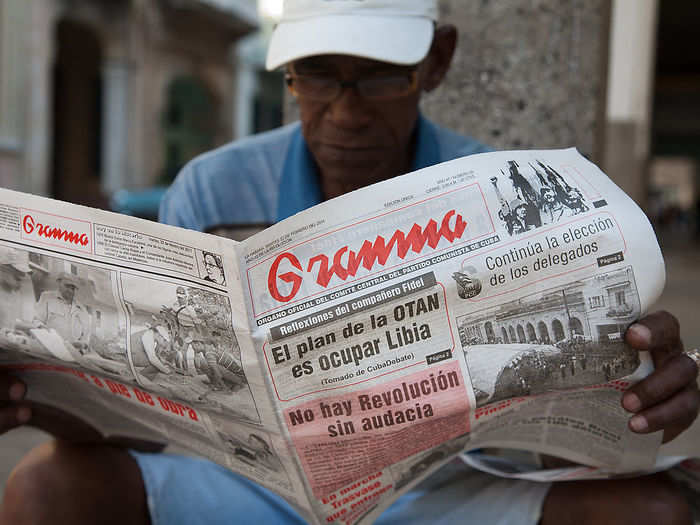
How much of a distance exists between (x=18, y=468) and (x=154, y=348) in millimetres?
402

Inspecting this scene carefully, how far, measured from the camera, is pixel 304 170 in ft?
4.81

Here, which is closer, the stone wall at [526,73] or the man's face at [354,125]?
the man's face at [354,125]

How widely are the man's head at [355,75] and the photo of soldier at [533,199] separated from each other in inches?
15.9

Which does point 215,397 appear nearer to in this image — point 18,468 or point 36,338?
point 36,338

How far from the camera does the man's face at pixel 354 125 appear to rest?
136cm

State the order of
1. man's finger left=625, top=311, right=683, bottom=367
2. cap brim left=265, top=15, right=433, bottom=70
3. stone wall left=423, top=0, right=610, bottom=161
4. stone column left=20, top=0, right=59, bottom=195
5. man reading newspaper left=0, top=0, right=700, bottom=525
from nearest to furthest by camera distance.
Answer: man's finger left=625, top=311, right=683, bottom=367, man reading newspaper left=0, top=0, right=700, bottom=525, cap brim left=265, top=15, right=433, bottom=70, stone wall left=423, top=0, right=610, bottom=161, stone column left=20, top=0, right=59, bottom=195

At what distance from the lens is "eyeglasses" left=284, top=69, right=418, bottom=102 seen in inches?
53.6

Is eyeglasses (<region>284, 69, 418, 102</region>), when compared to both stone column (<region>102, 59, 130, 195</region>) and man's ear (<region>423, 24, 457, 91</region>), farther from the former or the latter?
stone column (<region>102, 59, 130, 195</region>)

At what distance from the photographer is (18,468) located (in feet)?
4.03

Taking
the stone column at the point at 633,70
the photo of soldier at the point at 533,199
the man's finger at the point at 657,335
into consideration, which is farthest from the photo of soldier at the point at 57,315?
the stone column at the point at 633,70

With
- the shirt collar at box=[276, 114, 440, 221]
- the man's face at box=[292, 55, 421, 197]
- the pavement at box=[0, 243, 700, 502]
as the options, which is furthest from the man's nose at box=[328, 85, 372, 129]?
the pavement at box=[0, 243, 700, 502]

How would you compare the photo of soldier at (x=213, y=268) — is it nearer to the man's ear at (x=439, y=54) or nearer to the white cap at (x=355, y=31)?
the white cap at (x=355, y=31)

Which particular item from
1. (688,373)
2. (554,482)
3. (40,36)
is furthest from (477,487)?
(40,36)

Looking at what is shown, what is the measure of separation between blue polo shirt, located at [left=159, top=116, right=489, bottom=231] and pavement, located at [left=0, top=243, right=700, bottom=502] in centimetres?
105
